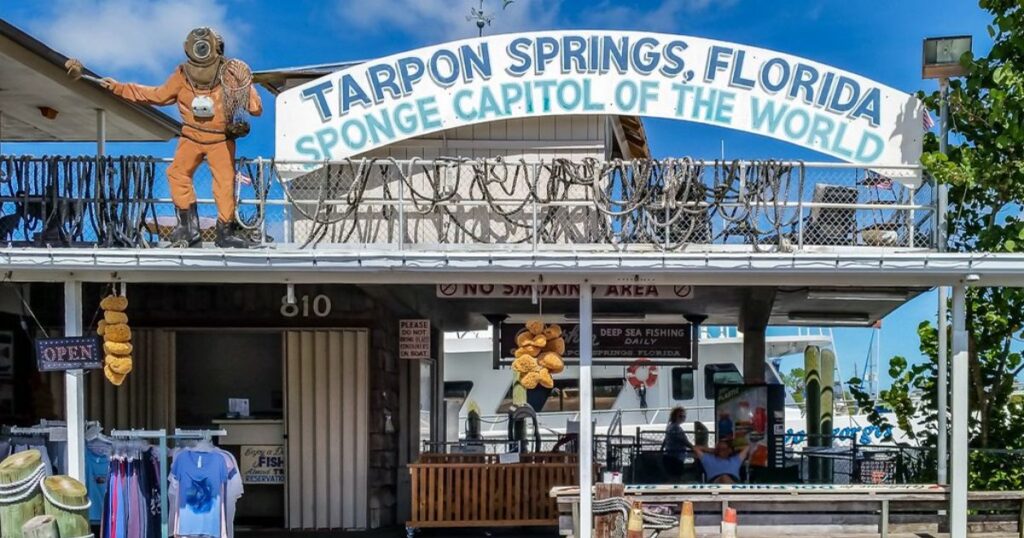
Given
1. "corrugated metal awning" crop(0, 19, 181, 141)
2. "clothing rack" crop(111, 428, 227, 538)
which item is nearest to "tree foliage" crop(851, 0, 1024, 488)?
"clothing rack" crop(111, 428, 227, 538)

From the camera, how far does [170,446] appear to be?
38.0 ft

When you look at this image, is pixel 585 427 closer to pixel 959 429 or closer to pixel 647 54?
pixel 959 429

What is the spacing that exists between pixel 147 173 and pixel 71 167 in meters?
0.74

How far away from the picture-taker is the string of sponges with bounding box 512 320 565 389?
9.48 meters

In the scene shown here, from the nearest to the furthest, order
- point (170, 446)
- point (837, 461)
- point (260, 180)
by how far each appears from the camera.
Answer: point (260, 180) → point (170, 446) → point (837, 461)

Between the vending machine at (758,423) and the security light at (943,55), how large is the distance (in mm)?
4424

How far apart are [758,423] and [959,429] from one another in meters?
4.24

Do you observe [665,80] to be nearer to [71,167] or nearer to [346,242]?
[346,242]

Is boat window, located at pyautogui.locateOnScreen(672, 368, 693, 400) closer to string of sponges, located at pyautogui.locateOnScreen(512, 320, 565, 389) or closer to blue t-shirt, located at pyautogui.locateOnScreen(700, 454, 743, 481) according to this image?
blue t-shirt, located at pyautogui.locateOnScreen(700, 454, 743, 481)

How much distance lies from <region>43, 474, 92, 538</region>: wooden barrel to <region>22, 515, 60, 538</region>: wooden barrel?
0.25 m

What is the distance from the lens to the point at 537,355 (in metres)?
9.57

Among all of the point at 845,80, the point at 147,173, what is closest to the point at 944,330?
the point at 845,80

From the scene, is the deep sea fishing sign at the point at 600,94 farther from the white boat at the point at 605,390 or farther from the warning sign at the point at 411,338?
the white boat at the point at 605,390

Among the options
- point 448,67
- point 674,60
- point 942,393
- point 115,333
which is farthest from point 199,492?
point 942,393
